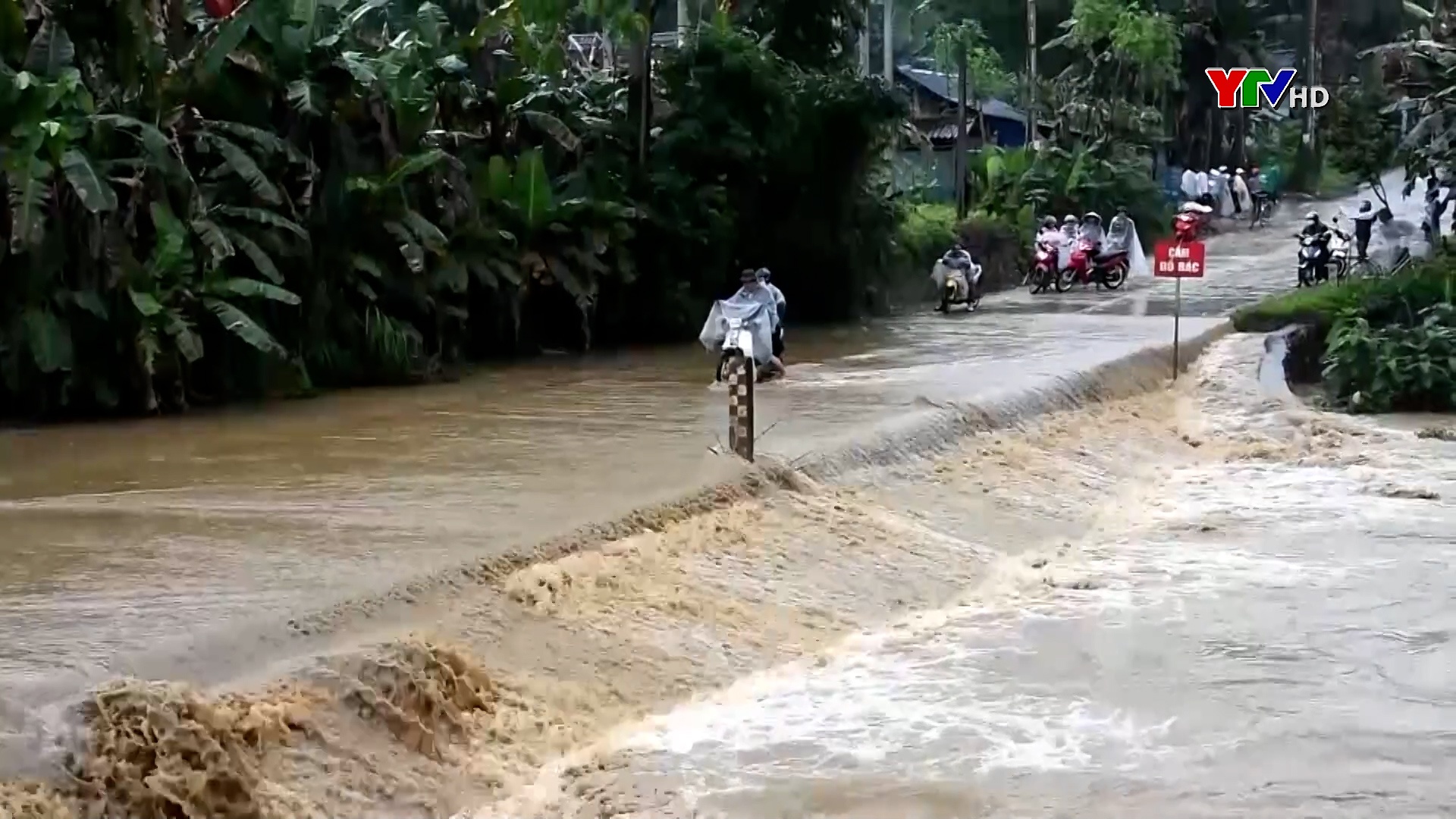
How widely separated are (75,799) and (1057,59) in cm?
4359

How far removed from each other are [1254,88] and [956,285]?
68.7 feet

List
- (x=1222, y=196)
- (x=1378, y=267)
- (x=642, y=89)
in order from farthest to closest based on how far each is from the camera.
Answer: (x=1222, y=196) < (x=1378, y=267) < (x=642, y=89)

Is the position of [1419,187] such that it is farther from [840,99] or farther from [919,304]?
[840,99]

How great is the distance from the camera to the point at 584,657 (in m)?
8.72

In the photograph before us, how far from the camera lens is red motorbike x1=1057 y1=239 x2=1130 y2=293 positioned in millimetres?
29156

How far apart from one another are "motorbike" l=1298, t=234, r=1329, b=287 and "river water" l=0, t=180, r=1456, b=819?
38.5ft

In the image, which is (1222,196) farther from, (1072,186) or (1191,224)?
(1191,224)

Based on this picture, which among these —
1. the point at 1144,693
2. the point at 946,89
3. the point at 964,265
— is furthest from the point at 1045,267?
the point at 1144,693

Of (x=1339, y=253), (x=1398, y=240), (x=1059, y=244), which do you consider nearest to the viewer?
(x=1339, y=253)

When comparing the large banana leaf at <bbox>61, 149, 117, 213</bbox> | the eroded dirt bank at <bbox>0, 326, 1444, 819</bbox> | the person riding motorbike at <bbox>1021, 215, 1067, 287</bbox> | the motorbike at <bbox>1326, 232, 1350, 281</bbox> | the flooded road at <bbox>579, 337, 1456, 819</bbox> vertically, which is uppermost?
the large banana leaf at <bbox>61, 149, 117, 213</bbox>

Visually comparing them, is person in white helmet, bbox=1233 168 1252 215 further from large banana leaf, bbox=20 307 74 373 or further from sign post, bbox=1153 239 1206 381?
large banana leaf, bbox=20 307 74 373

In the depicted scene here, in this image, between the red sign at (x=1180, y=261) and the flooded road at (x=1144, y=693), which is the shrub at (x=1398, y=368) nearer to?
the red sign at (x=1180, y=261)

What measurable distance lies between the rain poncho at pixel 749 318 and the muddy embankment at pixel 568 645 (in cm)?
242

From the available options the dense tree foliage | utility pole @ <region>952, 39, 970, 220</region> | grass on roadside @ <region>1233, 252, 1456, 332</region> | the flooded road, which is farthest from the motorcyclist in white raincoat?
the flooded road
